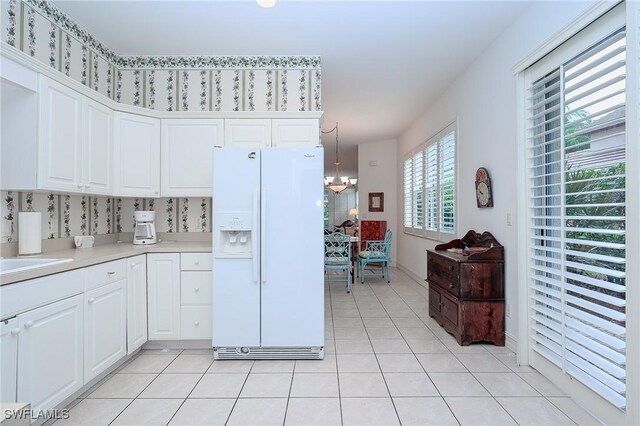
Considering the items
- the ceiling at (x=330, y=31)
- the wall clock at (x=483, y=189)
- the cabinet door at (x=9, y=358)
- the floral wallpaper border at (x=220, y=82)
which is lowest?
the cabinet door at (x=9, y=358)

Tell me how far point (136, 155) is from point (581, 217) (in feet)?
11.5

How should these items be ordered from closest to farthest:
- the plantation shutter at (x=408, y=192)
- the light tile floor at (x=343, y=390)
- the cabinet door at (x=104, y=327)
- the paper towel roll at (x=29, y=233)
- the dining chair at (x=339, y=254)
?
the light tile floor at (x=343, y=390) < the cabinet door at (x=104, y=327) < the paper towel roll at (x=29, y=233) < the dining chair at (x=339, y=254) < the plantation shutter at (x=408, y=192)

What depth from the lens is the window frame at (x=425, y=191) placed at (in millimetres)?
4078

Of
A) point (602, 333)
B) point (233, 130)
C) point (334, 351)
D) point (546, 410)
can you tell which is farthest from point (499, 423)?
point (233, 130)

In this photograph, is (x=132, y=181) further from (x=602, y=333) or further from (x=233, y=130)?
(x=602, y=333)

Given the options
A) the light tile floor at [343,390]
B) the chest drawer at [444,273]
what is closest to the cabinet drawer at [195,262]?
the light tile floor at [343,390]

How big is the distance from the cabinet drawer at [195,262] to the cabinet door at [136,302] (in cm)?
31

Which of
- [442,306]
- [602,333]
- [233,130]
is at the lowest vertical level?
[442,306]

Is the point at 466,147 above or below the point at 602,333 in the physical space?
above

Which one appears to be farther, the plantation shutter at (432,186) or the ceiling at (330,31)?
the plantation shutter at (432,186)

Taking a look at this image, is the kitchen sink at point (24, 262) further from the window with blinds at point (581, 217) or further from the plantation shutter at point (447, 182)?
the plantation shutter at point (447, 182)

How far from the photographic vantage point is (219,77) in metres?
3.36

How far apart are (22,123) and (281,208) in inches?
69.9

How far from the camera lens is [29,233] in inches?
86.4
